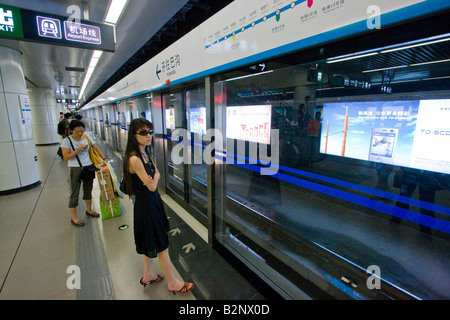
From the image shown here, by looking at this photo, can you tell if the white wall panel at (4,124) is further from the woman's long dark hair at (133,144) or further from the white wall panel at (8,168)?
the woman's long dark hair at (133,144)

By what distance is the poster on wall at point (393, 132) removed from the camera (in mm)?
2363

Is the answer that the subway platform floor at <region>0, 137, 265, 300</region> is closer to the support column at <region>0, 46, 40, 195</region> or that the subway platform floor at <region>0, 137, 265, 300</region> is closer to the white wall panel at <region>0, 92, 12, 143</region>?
the support column at <region>0, 46, 40, 195</region>

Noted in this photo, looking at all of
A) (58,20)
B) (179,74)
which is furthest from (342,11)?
(58,20)

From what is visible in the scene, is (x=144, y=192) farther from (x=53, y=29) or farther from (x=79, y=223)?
(x=53, y=29)

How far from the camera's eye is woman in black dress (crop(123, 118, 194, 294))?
5.80ft

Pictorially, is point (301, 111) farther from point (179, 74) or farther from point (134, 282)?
point (134, 282)

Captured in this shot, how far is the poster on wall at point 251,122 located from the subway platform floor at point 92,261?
5.24 feet

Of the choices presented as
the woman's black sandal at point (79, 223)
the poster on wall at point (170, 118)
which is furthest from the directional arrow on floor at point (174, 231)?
the poster on wall at point (170, 118)

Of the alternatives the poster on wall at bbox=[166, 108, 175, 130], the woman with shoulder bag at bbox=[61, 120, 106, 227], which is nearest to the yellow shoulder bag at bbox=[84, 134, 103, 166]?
the woman with shoulder bag at bbox=[61, 120, 106, 227]

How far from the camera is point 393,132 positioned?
2844 millimetres

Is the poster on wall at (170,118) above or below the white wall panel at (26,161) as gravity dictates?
above

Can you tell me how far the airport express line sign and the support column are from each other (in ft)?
6.73

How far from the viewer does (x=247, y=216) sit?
3752 mm

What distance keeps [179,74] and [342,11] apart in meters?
2.26
